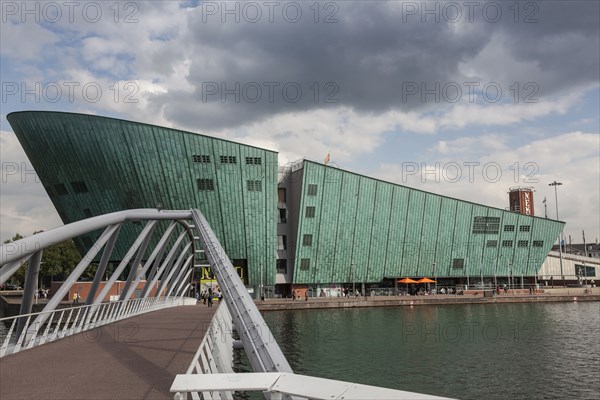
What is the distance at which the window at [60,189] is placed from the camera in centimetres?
6738

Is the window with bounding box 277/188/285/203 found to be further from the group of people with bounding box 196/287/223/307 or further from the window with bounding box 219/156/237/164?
the group of people with bounding box 196/287/223/307

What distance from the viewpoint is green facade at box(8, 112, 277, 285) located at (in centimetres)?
6319

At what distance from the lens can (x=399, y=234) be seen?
248 feet

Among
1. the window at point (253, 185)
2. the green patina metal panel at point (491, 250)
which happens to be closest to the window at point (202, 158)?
the window at point (253, 185)

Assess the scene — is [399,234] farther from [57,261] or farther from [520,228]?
[57,261]

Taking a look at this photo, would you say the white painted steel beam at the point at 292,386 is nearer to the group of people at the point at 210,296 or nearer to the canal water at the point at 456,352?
the canal water at the point at 456,352

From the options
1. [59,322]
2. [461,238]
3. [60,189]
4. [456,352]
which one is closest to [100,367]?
[59,322]

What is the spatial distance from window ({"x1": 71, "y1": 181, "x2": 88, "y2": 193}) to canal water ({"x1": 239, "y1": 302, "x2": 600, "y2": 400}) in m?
32.9

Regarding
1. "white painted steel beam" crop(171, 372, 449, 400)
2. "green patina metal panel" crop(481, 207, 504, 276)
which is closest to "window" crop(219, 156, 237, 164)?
"green patina metal panel" crop(481, 207, 504, 276)

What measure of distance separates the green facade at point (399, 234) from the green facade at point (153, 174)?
636 centimetres

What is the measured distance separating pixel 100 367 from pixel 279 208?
216 feet

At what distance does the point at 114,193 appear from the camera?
64.9m

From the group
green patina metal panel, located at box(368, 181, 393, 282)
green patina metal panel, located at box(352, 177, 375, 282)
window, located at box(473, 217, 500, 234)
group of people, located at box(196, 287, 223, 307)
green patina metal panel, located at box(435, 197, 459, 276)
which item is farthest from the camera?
window, located at box(473, 217, 500, 234)

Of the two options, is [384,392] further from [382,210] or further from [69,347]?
[382,210]
